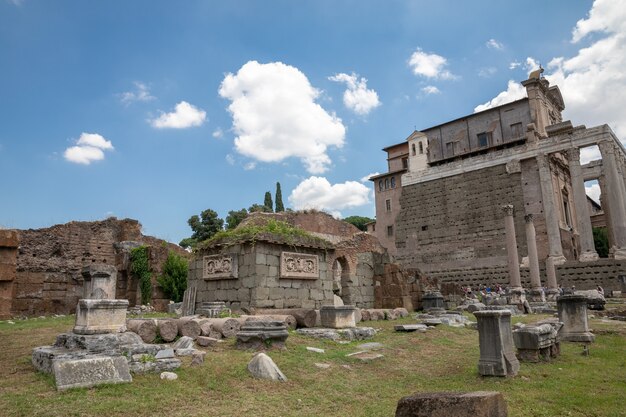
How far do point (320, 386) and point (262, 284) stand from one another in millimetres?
5633

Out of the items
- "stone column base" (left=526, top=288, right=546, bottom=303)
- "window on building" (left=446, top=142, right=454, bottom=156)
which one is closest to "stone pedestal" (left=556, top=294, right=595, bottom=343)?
"stone column base" (left=526, top=288, right=546, bottom=303)

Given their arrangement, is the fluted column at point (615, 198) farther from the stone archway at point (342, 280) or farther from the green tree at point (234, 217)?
the green tree at point (234, 217)

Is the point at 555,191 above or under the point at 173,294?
above

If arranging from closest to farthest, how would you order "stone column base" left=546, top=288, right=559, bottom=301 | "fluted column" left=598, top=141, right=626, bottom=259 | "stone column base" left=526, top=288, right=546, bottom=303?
"stone column base" left=526, top=288, right=546, bottom=303, "stone column base" left=546, top=288, right=559, bottom=301, "fluted column" left=598, top=141, right=626, bottom=259

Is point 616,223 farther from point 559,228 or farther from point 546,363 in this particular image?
point 546,363

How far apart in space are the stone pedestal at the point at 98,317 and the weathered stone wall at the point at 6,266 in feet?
32.3

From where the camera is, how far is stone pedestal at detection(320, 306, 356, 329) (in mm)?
10414

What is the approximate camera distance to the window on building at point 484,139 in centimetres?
3778

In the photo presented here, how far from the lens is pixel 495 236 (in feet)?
109

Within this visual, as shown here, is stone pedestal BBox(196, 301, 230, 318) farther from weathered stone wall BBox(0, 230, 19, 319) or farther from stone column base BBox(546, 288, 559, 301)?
stone column base BBox(546, 288, 559, 301)

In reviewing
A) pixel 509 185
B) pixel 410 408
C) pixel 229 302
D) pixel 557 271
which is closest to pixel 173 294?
pixel 229 302

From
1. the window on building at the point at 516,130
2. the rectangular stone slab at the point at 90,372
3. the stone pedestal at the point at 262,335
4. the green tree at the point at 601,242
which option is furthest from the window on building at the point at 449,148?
the rectangular stone slab at the point at 90,372

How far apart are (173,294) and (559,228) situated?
26.4m

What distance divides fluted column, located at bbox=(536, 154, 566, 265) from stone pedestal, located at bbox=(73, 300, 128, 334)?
95.5ft
